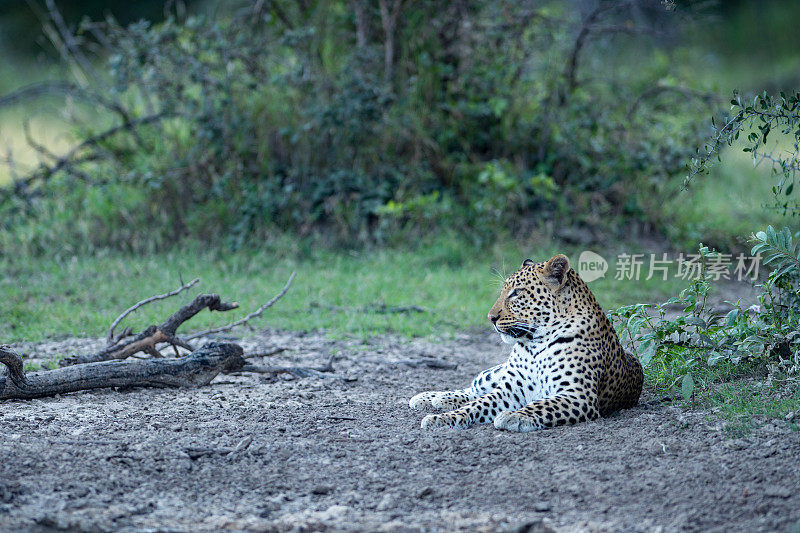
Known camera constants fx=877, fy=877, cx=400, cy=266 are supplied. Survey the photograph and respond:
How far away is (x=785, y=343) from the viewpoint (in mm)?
5059

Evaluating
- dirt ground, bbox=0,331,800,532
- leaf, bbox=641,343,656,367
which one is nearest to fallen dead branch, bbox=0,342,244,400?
dirt ground, bbox=0,331,800,532

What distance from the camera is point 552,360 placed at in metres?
4.75

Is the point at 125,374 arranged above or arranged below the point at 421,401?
above

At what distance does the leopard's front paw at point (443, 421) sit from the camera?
15.2 ft

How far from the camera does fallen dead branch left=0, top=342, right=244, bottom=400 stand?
4906 mm

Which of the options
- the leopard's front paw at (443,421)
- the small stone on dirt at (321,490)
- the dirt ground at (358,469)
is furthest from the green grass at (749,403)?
the small stone on dirt at (321,490)

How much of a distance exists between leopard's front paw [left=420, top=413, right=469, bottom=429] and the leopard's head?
555 millimetres

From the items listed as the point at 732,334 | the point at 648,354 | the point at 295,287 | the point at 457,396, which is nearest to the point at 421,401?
the point at 457,396

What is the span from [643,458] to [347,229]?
20.8 ft

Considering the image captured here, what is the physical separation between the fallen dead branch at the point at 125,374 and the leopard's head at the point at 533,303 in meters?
1.70

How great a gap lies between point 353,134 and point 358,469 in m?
6.50

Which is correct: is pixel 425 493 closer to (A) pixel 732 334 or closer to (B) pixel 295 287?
(A) pixel 732 334

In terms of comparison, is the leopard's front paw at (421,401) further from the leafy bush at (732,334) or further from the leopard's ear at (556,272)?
the leafy bush at (732,334)

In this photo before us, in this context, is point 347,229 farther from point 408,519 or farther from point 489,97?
point 408,519
